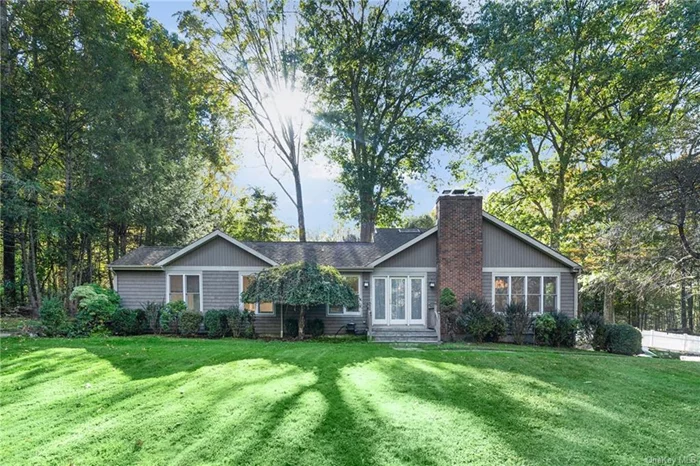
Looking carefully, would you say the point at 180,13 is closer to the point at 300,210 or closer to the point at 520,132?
the point at 300,210

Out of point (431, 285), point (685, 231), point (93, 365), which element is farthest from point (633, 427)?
point (685, 231)

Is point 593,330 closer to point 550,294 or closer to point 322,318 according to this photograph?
point 550,294

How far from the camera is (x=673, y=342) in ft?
49.1

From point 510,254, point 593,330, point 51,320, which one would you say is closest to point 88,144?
point 51,320

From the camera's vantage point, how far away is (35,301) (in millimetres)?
15125

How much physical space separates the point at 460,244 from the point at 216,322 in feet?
30.8

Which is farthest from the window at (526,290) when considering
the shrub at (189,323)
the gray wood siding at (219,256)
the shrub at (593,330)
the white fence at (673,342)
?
the shrub at (189,323)

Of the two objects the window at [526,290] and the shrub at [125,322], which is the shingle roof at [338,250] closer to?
the window at [526,290]

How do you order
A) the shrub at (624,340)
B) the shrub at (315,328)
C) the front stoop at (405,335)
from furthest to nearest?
1. the shrub at (315,328)
2. the front stoop at (405,335)
3. the shrub at (624,340)

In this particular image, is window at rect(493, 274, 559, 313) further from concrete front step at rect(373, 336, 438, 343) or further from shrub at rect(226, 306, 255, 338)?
shrub at rect(226, 306, 255, 338)

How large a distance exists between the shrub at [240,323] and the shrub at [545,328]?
10.1 metres

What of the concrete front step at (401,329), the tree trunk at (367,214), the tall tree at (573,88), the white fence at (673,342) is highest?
the tall tree at (573,88)

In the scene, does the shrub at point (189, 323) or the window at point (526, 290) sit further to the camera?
the window at point (526, 290)

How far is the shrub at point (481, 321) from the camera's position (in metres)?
11.3
